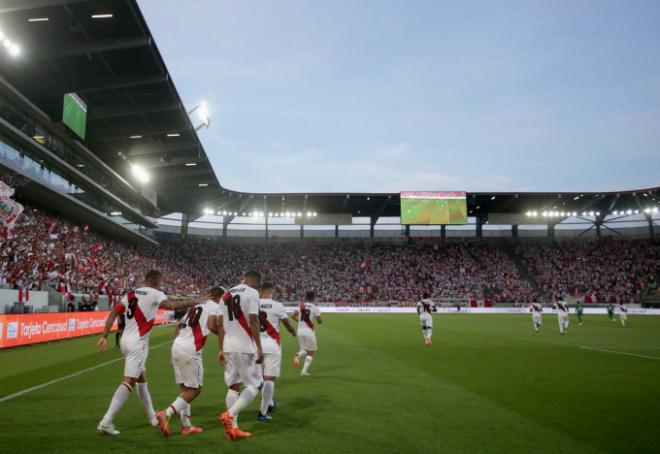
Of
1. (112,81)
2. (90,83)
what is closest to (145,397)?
(112,81)

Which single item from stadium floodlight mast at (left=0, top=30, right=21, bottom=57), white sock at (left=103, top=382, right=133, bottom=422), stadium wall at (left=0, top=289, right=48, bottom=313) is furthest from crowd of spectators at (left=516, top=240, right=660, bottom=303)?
white sock at (left=103, top=382, right=133, bottom=422)

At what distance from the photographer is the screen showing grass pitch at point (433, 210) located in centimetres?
5550

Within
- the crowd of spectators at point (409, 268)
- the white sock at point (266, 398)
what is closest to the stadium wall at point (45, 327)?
the white sock at point (266, 398)

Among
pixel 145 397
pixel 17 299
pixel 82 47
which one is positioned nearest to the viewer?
pixel 145 397

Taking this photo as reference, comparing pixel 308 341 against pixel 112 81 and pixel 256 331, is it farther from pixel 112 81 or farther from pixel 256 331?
pixel 112 81

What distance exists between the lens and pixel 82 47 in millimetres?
23922

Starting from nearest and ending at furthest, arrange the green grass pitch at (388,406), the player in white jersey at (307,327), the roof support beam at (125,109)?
the green grass pitch at (388,406)
the player in white jersey at (307,327)
the roof support beam at (125,109)

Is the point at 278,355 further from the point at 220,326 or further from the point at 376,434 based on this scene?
the point at 376,434

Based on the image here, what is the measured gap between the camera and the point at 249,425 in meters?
6.99

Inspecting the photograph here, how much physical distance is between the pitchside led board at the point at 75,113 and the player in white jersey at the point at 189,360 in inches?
1059

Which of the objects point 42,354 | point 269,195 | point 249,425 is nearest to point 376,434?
point 249,425

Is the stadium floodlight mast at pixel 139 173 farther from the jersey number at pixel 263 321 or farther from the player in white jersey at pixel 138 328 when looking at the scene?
the player in white jersey at pixel 138 328

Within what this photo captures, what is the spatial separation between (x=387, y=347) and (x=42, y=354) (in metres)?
12.0

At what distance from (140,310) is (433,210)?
5111cm
